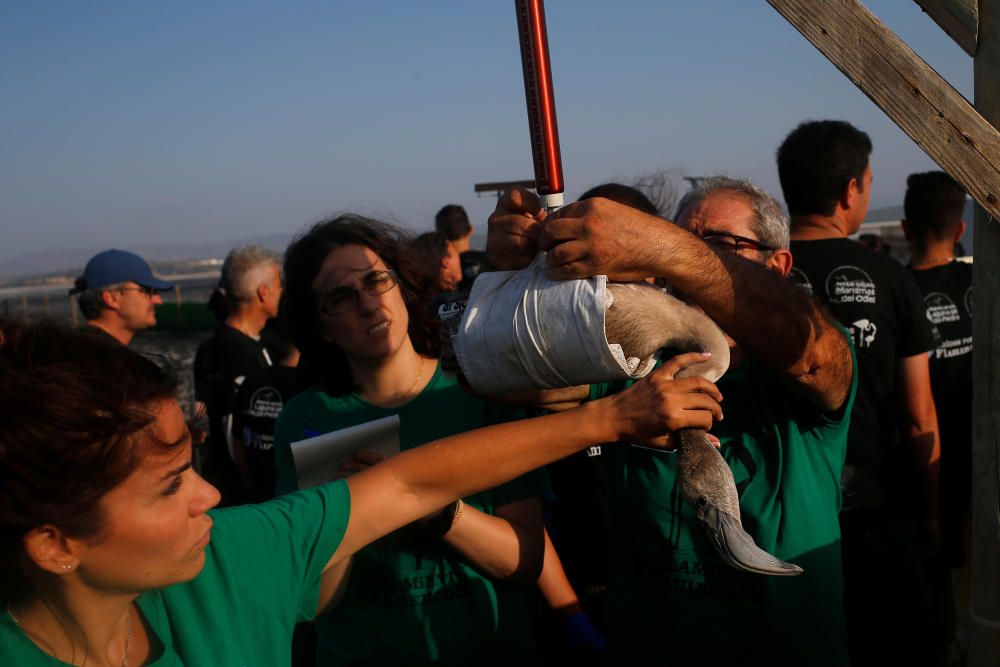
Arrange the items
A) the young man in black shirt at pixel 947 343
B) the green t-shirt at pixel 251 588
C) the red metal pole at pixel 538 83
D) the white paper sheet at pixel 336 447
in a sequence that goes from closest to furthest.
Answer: the red metal pole at pixel 538 83 < the green t-shirt at pixel 251 588 < the white paper sheet at pixel 336 447 < the young man in black shirt at pixel 947 343

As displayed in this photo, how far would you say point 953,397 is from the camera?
4.55 m

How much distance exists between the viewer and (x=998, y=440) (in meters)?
1.88

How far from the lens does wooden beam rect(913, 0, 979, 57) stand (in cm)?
175

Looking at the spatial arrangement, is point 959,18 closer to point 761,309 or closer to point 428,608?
point 761,309

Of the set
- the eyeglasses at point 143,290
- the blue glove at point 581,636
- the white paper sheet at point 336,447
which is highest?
the eyeglasses at point 143,290

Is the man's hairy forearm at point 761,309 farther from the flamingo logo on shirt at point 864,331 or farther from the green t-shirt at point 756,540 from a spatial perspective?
the flamingo logo on shirt at point 864,331

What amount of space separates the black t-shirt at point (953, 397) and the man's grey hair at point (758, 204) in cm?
242

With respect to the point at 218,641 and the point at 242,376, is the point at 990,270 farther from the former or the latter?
the point at 242,376

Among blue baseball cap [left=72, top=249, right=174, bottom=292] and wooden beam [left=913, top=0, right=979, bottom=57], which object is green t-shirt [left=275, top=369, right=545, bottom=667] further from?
blue baseball cap [left=72, top=249, right=174, bottom=292]

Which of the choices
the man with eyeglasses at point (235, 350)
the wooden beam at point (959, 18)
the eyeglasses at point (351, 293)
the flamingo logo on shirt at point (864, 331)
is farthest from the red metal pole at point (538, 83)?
the man with eyeglasses at point (235, 350)

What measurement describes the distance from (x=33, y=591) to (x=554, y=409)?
1177mm

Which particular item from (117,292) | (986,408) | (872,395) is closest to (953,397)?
(872,395)

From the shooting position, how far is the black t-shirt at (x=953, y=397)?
4.47 meters

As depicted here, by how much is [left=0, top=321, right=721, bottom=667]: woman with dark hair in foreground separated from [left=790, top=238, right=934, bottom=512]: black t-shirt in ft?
6.35
